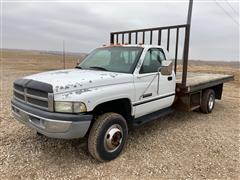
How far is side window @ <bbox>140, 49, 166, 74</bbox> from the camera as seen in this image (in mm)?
4528

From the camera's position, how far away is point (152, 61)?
4.80 m

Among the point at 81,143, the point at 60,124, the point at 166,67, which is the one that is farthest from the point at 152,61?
the point at 60,124

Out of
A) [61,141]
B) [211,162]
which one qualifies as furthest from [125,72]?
[211,162]

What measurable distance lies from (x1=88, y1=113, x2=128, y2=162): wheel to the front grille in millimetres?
801

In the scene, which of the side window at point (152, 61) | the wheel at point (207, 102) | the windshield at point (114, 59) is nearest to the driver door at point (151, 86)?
the side window at point (152, 61)

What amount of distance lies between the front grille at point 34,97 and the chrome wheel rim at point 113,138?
1.05 meters

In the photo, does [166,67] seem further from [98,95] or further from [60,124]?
[60,124]

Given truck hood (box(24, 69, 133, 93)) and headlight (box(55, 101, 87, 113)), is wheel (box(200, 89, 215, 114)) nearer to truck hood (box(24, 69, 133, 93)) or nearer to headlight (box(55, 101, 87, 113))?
truck hood (box(24, 69, 133, 93))

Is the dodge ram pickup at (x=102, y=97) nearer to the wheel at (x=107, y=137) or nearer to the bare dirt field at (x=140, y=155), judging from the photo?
the wheel at (x=107, y=137)

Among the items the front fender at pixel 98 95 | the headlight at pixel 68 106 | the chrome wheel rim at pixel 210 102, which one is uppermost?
the front fender at pixel 98 95

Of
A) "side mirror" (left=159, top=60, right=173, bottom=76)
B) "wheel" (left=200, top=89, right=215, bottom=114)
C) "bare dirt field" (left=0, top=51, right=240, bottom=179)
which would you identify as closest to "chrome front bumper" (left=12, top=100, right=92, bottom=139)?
"bare dirt field" (left=0, top=51, right=240, bottom=179)

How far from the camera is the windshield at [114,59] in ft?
14.5

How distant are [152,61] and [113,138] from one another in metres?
1.84

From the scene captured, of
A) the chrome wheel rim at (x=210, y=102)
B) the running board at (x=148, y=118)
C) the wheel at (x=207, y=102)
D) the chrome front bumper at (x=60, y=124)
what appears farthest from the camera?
the chrome wheel rim at (x=210, y=102)
